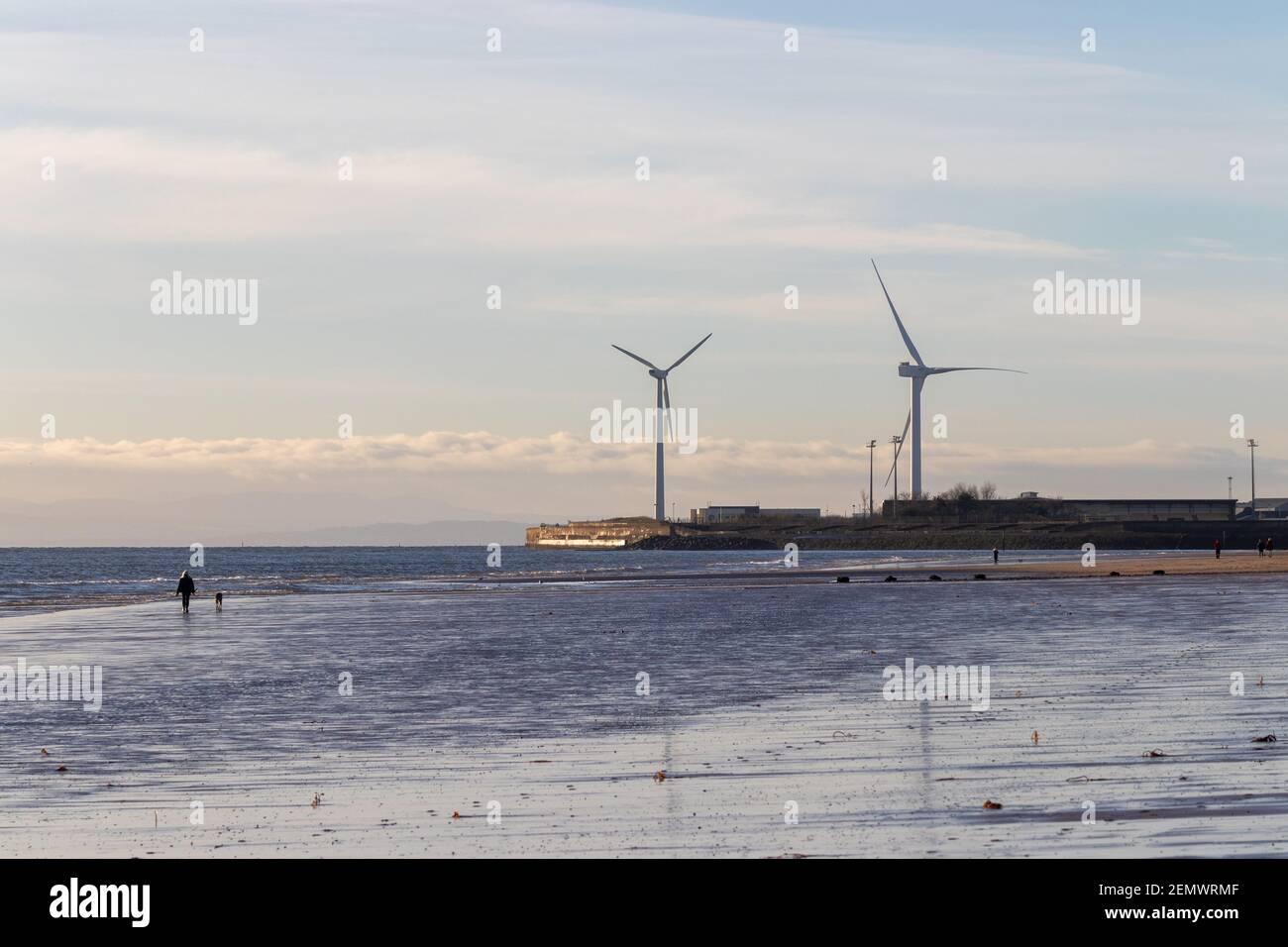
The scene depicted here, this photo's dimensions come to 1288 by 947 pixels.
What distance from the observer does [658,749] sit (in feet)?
63.2

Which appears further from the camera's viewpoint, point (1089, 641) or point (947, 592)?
point (947, 592)

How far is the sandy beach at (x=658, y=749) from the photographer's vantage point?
43.7ft

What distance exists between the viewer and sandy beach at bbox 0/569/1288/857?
524 inches

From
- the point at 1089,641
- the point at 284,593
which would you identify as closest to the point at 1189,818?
the point at 1089,641

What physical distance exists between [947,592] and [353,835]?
63217 millimetres

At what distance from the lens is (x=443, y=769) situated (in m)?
17.9

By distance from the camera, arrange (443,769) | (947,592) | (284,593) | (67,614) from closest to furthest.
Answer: (443,769) < (67,614) < (947,592) < (284,593)
